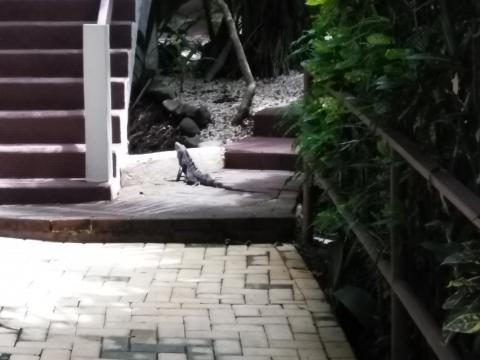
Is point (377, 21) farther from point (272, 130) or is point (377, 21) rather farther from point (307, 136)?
point (272, 130)

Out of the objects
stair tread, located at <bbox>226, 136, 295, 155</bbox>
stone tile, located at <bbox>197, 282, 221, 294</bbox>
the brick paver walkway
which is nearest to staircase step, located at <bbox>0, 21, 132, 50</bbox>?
stair tread, located at <bbox>226, 136, 295, 155</bbox>

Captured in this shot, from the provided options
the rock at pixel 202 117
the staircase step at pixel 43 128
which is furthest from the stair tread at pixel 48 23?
the staircase step at pixel 43 128

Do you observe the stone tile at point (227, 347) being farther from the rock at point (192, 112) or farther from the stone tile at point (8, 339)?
the rock at point (192, 112)

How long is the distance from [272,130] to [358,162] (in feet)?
Answer: 13.0

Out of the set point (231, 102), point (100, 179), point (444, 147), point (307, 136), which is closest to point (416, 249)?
point (444, 147)

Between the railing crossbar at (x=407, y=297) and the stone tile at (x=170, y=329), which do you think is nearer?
the railing crossbar at (x=407, y=297)

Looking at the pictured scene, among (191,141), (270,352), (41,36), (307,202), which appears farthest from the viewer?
(191,141)

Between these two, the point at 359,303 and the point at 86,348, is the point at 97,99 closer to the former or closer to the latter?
the point at 86,348

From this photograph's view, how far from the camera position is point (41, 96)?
7.28 meters

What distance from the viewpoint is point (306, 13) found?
9.45 meters

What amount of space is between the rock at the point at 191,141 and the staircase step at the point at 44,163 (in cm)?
219

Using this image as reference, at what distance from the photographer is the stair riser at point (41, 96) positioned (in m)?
7.26

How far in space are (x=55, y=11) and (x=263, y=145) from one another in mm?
2248

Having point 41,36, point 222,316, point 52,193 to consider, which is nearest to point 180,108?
point 41,36
